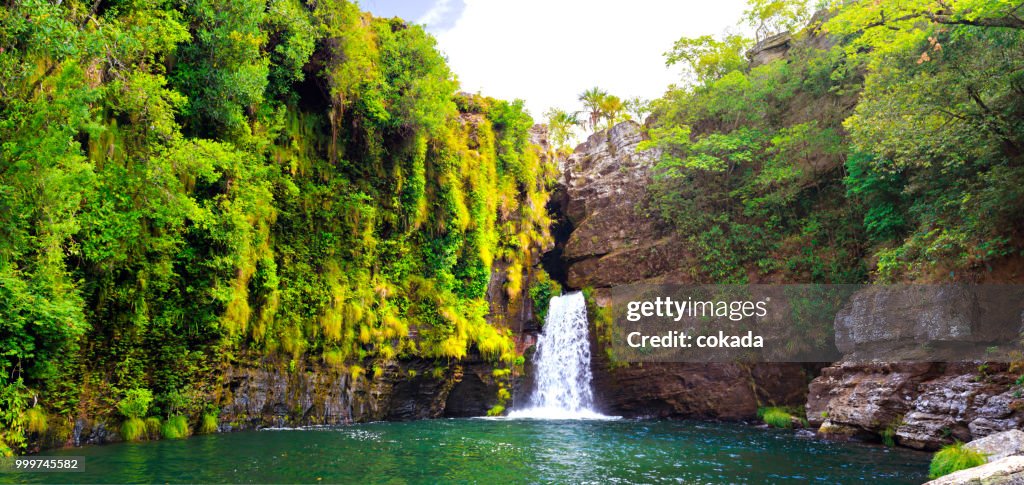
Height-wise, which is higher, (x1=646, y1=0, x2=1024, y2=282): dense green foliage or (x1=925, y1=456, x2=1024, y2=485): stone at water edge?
(x1=646, y1=0, x2=1024, y2=282): dense green foliage

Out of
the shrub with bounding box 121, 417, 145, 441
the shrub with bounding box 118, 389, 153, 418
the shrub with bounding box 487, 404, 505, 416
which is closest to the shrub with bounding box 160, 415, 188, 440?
the shrub with bounding box 121, 417, 145, 441

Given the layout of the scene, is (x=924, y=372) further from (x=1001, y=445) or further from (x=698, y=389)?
(x=698, y=389)

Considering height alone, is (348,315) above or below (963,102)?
below

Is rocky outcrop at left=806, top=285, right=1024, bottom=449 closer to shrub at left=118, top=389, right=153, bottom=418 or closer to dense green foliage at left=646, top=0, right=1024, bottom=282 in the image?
dense green foliage at left=646, top=0, right=1024, bottom=282

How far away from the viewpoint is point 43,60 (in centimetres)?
1109

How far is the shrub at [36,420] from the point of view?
34.0ft

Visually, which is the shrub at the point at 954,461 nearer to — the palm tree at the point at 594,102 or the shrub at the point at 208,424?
the shrub at the point at 208,424

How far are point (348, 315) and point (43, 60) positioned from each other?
33.5 feet

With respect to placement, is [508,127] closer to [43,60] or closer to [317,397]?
[317,397]

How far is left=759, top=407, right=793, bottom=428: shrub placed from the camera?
60.5 feet

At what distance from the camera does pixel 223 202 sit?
1454 cm

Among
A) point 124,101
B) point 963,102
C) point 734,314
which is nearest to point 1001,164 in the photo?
point 963,102

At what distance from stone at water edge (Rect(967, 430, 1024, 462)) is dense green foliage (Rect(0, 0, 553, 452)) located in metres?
15.1

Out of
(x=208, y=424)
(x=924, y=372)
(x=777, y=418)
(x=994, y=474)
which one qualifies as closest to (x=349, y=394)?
(x=208, y=424)
